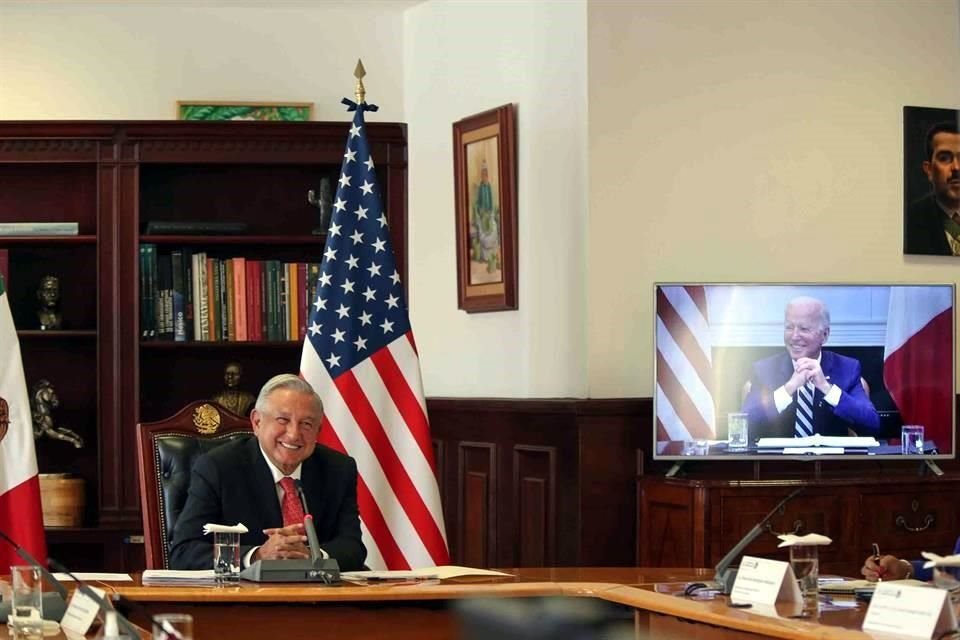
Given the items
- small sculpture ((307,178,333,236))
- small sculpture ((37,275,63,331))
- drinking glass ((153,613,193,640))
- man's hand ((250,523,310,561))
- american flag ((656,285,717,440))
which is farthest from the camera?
small sculpture ((307,178,333,236))

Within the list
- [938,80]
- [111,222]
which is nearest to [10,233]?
[111,222]

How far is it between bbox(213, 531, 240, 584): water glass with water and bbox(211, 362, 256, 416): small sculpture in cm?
282

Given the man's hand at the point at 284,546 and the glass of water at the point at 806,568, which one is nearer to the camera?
the glass of water at the point at 806,568

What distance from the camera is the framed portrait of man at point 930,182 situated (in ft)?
19.2

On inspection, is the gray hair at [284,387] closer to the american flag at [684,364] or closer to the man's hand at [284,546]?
the man's hand at [284,546]

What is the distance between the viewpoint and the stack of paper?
3.69 meters

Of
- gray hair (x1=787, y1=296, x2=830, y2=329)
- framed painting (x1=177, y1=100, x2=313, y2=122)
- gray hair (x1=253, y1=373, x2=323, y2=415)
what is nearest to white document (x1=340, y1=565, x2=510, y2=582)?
gray hair (x1=253, y1=373, x2=323, y2=415)

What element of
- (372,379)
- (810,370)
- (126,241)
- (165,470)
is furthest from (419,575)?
(126,241)

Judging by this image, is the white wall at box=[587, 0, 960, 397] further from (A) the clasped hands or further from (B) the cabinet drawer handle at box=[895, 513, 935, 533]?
(B) the cabinet drawer handle at box=[895, 513, 935, 533]

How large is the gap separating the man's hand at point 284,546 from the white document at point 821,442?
200cm

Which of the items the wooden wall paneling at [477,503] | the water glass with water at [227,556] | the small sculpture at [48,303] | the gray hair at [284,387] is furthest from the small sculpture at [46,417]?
the water glass with water at [227,556]

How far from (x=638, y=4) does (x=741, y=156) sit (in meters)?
0.65

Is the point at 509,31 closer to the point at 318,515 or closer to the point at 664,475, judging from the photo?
the point at 664,475

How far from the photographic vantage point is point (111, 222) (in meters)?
6.43
